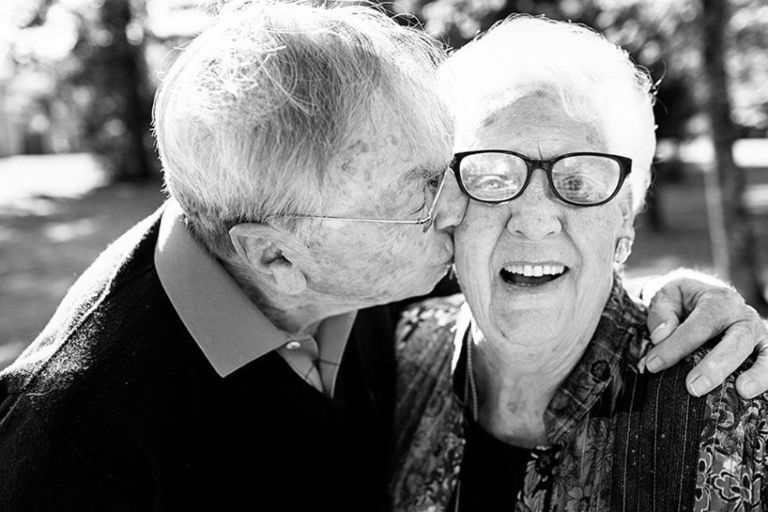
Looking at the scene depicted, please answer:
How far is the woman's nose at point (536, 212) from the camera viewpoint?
6.87 ft

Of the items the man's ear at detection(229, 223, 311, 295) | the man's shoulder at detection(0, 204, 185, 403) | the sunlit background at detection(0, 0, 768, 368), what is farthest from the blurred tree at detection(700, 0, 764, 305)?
the man's shoulder at detection(0, 204, 185, 403)

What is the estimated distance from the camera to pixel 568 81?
7.17 feet

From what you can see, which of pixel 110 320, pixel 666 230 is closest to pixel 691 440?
pixel 110 320

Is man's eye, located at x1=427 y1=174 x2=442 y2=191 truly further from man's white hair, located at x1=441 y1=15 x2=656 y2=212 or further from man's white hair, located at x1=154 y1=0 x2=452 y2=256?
man's white hair, located at x1=441 y1=15 x2=656 y2=212

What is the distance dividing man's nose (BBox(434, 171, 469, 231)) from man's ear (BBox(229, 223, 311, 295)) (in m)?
0.40

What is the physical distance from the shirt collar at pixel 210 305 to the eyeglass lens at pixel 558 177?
0.72 metres

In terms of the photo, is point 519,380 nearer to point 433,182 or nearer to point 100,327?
point 433,182

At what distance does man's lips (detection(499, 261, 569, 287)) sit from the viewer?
2127mm

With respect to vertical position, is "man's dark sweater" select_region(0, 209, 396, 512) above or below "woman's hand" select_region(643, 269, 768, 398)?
below

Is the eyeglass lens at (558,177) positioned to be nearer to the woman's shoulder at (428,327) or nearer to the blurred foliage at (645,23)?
the woman's shoulder at (428,327)

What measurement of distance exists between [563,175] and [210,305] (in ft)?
3.43

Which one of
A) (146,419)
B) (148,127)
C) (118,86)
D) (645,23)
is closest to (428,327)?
(146,419)

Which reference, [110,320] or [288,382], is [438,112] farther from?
[110,320]

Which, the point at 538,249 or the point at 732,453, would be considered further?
the point at 538,249
